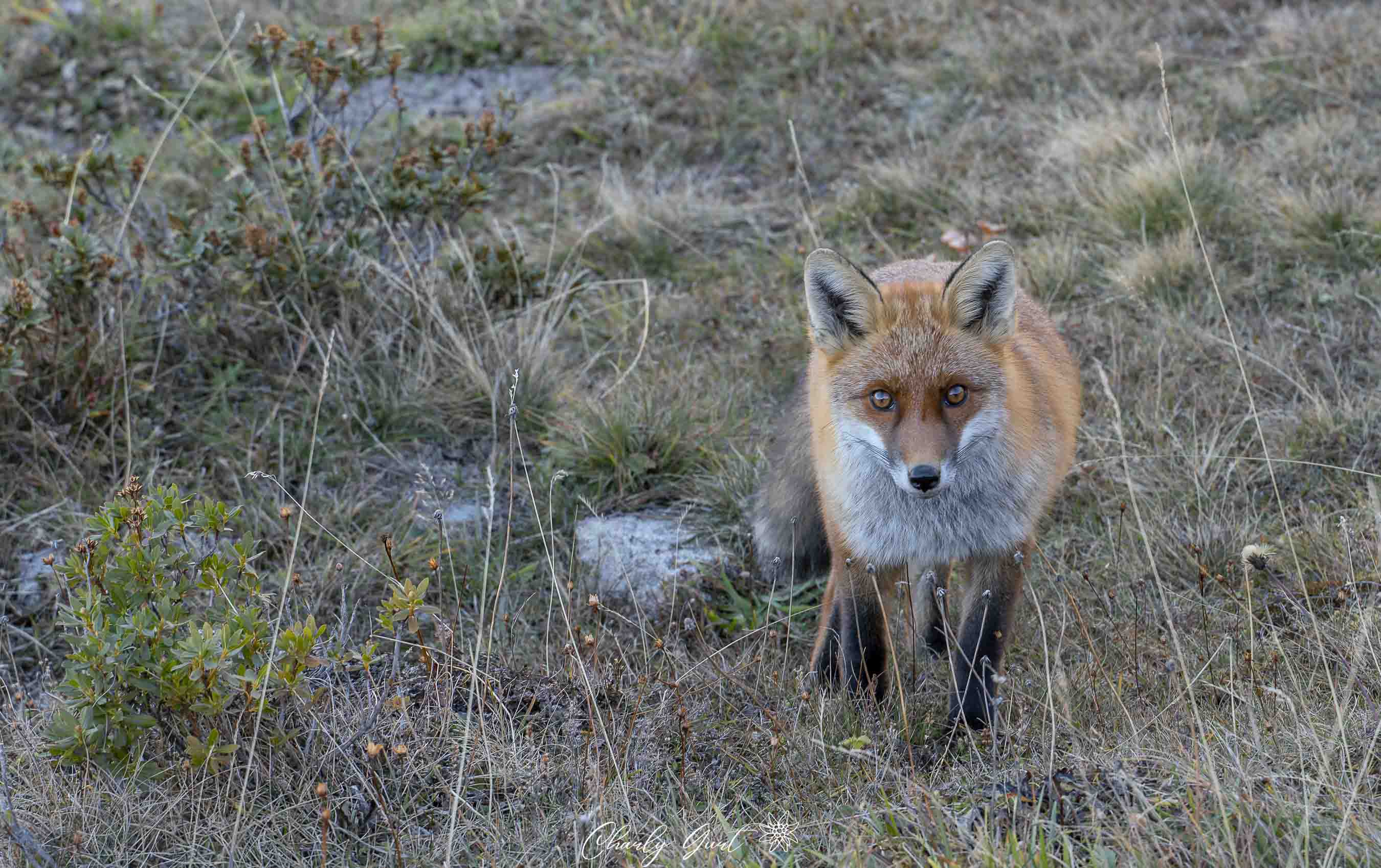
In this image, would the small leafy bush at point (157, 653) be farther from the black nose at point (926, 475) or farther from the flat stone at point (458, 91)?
the flat stone at point (458, 91)

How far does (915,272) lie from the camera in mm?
3988

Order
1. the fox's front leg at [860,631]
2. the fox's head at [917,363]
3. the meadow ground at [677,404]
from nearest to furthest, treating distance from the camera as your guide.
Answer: the meadow ground at [677,404] → the fox's head at [917,363] → the fox's front leg at [860,631]

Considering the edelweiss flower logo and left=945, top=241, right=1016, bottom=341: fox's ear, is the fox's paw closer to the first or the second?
the edelweiss flower logo

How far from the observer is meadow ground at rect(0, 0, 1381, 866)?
2.75m

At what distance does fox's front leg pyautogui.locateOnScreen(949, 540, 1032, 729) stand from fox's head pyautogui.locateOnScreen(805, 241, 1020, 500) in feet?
0.90

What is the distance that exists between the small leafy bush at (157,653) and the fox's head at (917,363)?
149 centimetres

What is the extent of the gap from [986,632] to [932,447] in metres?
0.70

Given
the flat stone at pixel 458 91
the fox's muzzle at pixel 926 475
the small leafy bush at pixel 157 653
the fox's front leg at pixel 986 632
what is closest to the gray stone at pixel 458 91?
the flat stone at pixel 458 91

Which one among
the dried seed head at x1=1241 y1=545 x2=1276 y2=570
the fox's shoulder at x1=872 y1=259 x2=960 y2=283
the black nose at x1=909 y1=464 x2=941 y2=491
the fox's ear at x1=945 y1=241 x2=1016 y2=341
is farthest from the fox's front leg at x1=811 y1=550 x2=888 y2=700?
the dried seed head at x1=1241 y1=545 x2=1276 y2=570

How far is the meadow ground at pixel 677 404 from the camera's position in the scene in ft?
9.03

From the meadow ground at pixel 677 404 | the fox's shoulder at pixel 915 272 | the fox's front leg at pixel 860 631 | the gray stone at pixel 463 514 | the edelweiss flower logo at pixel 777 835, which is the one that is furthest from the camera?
the gray stone at pixel 463 514

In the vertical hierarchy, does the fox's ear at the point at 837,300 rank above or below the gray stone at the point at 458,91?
above

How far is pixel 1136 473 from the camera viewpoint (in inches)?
173

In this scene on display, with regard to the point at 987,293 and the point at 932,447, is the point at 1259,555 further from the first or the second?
the point at 932,447
